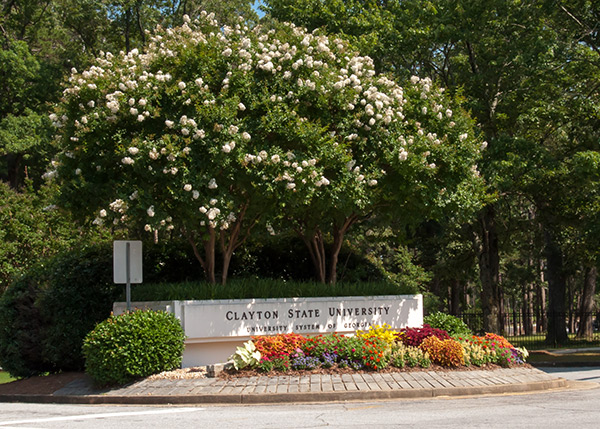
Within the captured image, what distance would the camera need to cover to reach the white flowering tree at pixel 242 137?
44.9 ft

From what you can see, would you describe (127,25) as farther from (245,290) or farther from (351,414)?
(351,414)

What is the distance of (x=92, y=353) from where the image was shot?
1241 cm

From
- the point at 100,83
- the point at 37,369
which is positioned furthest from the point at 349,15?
the point at 37,369

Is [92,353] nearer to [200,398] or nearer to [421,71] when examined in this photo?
[200,398]

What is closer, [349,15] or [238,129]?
[238,129]

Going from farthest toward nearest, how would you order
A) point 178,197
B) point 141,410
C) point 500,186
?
1. point 500,186
2. point 178,197
3. point 141,410

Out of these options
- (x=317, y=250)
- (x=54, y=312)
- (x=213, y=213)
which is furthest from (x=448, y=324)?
(x=54, y=312)

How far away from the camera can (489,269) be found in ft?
82.8

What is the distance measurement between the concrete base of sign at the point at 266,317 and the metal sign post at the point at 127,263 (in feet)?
3.47

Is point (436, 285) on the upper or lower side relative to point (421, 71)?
lower

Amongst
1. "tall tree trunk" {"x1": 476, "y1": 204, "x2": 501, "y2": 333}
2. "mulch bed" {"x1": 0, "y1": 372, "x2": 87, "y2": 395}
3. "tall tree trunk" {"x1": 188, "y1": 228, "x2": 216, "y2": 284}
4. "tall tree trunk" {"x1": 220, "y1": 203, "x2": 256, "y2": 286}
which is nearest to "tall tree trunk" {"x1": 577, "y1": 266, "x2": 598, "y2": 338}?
"tall tree trunk" {"x1": 476, "y1": 204, "x2": 501, "y2": 333}

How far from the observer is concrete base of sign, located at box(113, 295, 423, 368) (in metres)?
14.1

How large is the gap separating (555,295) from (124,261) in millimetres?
23789

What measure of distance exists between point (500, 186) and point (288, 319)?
9.16 metres
